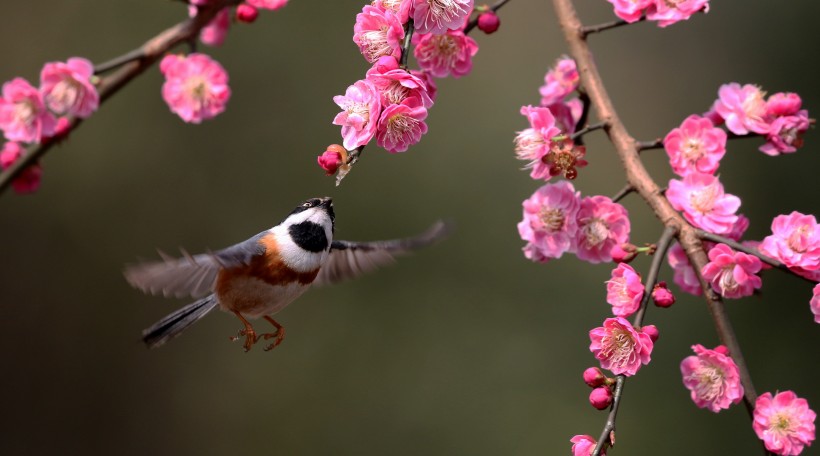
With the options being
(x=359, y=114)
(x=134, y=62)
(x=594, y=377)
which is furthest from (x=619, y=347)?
(x=134, y=62)

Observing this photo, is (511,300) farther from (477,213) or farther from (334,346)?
(334,346)

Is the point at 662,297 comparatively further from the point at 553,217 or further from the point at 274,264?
the point at 274,264

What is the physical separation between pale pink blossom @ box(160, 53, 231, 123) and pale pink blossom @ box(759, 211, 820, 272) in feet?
3.43

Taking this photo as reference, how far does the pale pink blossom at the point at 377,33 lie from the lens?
39.8 inches

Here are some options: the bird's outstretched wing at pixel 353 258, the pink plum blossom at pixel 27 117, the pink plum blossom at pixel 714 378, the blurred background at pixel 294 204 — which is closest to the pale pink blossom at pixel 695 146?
the pink plum blossom at pixel 714 378

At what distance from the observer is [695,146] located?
1.26 meters

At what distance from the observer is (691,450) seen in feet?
10.5

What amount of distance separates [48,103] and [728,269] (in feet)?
3.77

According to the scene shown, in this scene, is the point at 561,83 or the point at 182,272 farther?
the point at 561,83

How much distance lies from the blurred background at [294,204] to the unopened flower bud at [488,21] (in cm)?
209

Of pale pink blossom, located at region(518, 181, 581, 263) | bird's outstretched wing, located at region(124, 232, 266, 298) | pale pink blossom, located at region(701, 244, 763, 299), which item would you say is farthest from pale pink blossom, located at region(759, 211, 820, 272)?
bird's outstretched wing, located at region(124, 232, 266, 298)

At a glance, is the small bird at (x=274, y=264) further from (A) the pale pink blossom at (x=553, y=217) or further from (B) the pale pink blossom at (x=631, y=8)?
(B) the pale pink blossom at (x=631, y=8)

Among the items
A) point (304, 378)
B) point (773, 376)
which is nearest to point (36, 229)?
point (304, 378)

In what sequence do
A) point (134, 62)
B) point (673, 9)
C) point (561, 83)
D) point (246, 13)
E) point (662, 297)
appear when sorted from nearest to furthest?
point (662, 297) < point (673, 9) < point (561, 83) < point (134, 62) < point (246, 13)
